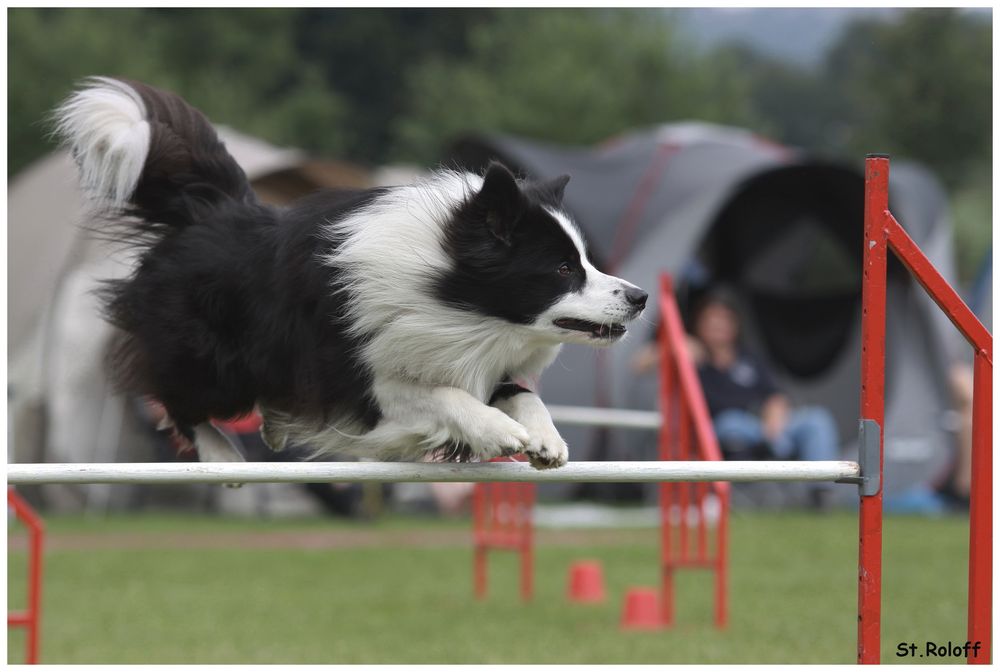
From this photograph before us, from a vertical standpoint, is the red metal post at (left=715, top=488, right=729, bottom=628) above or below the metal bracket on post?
below

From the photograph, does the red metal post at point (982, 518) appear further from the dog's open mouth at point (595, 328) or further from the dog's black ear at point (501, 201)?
the dog's black ear at point (501, 201)

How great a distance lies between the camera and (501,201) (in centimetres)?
370

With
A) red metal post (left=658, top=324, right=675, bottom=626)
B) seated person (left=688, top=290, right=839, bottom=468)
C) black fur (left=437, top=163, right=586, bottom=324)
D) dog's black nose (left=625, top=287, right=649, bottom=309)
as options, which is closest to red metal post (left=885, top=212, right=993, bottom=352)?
dog's black nose (left=625, top=287, right=649, bottom=309)

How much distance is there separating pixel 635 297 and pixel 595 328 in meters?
0.13

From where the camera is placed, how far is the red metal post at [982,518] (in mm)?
3479

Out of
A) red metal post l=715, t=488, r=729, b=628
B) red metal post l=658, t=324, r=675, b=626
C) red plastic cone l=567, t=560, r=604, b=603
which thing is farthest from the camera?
red plastic cone l=567, t=560, r=604, b=603

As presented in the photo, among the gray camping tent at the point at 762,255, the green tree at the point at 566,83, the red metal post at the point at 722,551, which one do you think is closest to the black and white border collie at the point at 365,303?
the red metal post at the point at 722,551

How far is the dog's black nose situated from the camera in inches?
144

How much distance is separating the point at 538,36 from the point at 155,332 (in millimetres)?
28510

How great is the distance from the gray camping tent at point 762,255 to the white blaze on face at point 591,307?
760cm

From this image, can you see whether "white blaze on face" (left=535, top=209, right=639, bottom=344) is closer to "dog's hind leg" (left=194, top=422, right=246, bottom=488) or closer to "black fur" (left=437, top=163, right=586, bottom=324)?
"black fur" (left=437, top=163, right=586, bottom=324)

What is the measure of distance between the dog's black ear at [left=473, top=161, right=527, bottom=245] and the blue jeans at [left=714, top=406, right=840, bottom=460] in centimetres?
742

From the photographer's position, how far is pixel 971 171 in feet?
106

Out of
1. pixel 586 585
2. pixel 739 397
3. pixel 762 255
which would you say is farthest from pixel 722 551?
pixel 762 255
